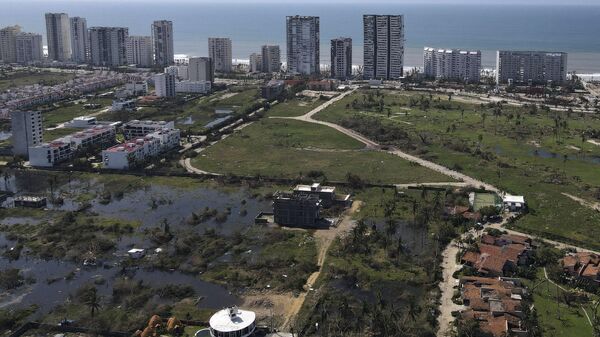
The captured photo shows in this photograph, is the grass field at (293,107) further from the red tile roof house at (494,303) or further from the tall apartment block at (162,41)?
the red tile roof house at (494,303)

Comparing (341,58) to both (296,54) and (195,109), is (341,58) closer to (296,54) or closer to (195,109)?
(296,54)

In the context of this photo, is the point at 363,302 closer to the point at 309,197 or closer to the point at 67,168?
the point at 309,197

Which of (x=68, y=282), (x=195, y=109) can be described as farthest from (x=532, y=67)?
(x=68, y=282)

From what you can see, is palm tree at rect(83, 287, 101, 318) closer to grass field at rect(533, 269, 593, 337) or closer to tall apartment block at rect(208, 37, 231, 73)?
grass field at rect(533, 269, 593, 337)

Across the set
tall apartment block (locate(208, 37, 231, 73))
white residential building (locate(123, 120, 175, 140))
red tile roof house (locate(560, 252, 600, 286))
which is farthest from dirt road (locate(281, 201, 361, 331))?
tall apartment block (locate(208, 37, 231, 73))

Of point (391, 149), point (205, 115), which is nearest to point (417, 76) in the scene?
point (205, 115)

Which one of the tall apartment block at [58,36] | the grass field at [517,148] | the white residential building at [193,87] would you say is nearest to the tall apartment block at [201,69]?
the white residential building at [193,87]
